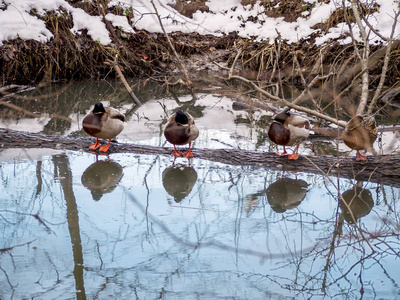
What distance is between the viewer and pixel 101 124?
4621 millimetres

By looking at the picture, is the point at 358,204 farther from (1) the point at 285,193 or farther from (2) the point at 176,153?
(2) the point at 176,153

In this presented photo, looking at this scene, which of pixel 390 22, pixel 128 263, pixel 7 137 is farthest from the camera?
pixel 390 22

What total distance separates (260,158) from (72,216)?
194 cm

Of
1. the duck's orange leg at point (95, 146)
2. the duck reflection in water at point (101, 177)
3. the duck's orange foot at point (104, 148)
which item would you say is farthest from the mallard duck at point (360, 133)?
the duck's orange leg at point (95, 146)

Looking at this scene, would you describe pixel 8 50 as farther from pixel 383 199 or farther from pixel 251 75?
pixel 383 199

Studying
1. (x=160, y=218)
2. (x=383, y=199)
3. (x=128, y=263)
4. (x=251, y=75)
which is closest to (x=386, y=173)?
(x=383, y=199)

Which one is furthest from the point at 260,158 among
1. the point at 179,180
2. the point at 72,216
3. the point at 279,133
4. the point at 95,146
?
the point at 72,216

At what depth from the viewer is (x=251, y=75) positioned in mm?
9688

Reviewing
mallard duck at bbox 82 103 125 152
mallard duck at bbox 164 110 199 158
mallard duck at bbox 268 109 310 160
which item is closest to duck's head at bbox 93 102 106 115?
mallard duck at bbox 82 103 125 152

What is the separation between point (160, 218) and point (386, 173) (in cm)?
221

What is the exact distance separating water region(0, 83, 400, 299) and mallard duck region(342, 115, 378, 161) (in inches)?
15.2

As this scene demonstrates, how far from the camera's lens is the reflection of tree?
2.65 metres

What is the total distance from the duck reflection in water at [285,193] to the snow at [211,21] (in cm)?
438

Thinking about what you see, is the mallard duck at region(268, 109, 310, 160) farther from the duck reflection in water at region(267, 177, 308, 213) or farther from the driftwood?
the duck reflection in water at region(267, 177, 308, 213)
